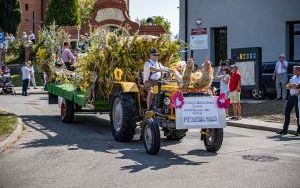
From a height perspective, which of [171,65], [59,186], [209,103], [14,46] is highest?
[14,46]

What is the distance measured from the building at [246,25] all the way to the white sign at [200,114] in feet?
49.0

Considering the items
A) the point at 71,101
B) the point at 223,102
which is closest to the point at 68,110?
the point at 71,101

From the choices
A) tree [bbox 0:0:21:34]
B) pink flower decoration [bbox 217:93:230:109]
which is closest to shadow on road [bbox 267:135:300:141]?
pink flower decoration [bbox 217:93:230:109]

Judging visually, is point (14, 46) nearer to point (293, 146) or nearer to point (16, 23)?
point (16, 23)

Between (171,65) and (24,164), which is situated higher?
(171,65)

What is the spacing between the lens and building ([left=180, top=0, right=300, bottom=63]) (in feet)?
90.3

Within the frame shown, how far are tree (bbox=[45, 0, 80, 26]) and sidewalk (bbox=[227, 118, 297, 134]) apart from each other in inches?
1578

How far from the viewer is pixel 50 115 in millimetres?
18828

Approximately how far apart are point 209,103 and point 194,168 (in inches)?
73.6

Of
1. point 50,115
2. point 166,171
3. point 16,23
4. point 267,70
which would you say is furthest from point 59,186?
point 16,23

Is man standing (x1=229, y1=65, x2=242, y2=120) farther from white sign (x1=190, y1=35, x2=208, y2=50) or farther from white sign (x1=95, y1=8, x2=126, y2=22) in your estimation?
white sign (x1=95, y1=8, x2=126, y2=22)

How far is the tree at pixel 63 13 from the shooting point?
5575 centimetres

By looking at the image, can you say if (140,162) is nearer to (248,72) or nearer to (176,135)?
(176,135)

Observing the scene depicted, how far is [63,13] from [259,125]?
42049mm
